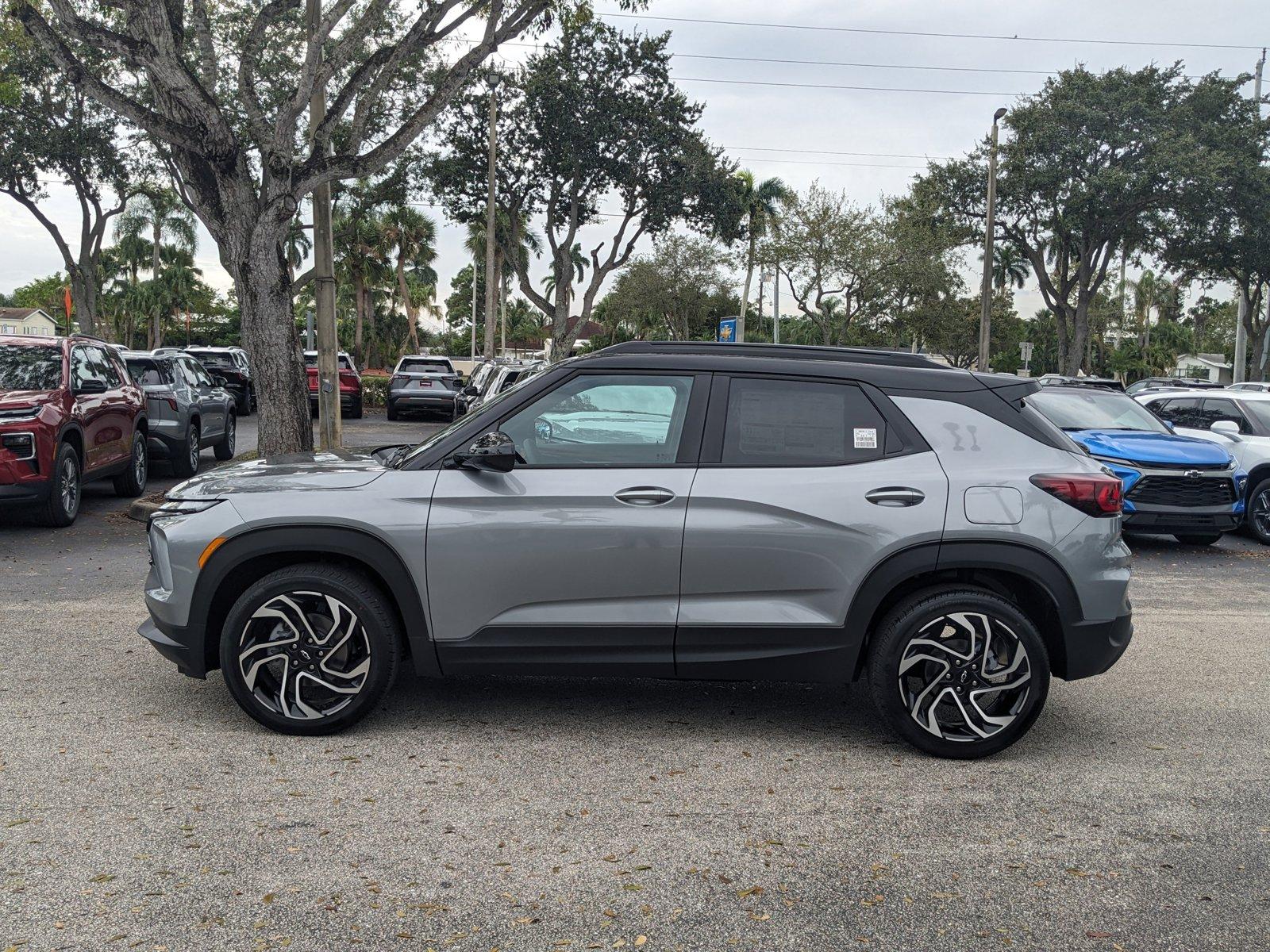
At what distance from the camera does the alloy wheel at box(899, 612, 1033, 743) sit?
4629mm

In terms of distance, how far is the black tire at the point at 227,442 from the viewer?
16531 mm

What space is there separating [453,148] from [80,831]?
30.4 meters

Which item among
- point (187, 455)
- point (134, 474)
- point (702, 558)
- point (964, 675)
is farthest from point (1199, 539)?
point (187, 455)

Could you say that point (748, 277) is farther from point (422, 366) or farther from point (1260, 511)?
point (1260, 511)

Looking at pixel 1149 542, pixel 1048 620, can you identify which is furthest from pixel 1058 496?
pixel 1149 542

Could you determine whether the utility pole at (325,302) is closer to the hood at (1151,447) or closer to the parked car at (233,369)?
the hood at (1151,447)

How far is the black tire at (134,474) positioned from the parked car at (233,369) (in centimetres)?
1481

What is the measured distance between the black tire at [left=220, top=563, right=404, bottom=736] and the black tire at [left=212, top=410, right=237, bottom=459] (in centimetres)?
1244

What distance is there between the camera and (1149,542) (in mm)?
11992

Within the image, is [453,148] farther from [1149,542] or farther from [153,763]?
[153,763]

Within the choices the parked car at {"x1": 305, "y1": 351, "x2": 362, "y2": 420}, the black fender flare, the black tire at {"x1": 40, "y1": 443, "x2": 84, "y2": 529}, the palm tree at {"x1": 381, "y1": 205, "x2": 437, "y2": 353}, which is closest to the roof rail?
the black fender flare

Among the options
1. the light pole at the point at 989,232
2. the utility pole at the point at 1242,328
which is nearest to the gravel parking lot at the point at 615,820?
the light pole at the point at 989,232

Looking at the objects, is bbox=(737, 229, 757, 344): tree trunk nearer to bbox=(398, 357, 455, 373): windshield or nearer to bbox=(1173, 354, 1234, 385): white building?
bbox=(398, 357, 455, 373): windshield

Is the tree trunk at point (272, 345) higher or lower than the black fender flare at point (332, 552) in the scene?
higher
